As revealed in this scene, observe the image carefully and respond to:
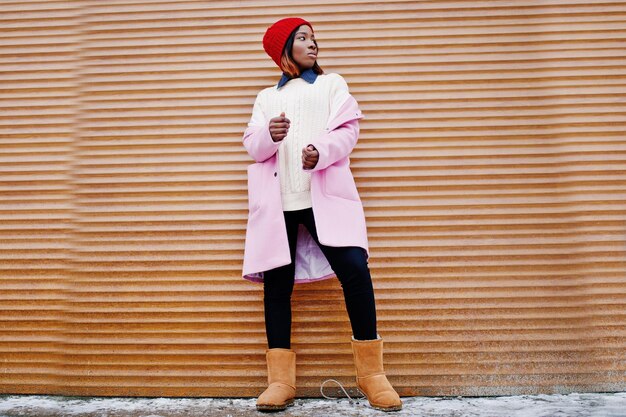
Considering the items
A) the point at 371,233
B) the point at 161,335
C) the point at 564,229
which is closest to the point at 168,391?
the point at 161,335

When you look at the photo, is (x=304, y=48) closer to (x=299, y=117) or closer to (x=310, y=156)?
(x=299, y=117)

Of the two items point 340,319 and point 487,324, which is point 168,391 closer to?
point 340,319

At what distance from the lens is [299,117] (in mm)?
2332

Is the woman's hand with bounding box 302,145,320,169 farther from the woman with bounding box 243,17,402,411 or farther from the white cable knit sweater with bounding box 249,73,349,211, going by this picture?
the white cable knit sweater with bounding box 249,73,349,211

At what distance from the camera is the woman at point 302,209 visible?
211cm

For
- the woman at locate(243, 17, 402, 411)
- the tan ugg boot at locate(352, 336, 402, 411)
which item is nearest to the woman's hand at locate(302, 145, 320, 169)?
the woman at locate(243, 17, 402, 411)

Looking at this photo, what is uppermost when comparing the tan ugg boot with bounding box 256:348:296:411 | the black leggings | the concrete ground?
the black leggings

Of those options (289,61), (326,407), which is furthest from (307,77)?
(326,407)

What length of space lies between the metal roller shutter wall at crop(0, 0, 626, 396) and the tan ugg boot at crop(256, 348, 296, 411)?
241 millimetres

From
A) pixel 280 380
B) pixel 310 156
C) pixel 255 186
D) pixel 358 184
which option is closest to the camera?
pixel 310 156

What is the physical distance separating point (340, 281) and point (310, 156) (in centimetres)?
62

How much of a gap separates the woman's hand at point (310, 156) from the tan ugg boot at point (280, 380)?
904 millimetres

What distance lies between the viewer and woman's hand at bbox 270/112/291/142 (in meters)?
2.11

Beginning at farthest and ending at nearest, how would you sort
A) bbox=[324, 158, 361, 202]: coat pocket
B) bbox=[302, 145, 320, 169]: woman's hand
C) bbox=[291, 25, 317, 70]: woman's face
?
bbox=[291, 25, 317, 70]: woman's face < bbox=[324, 158, 361, 202]: coat pocket < bbox=[302, 145, 320, 169]: woman's hand
